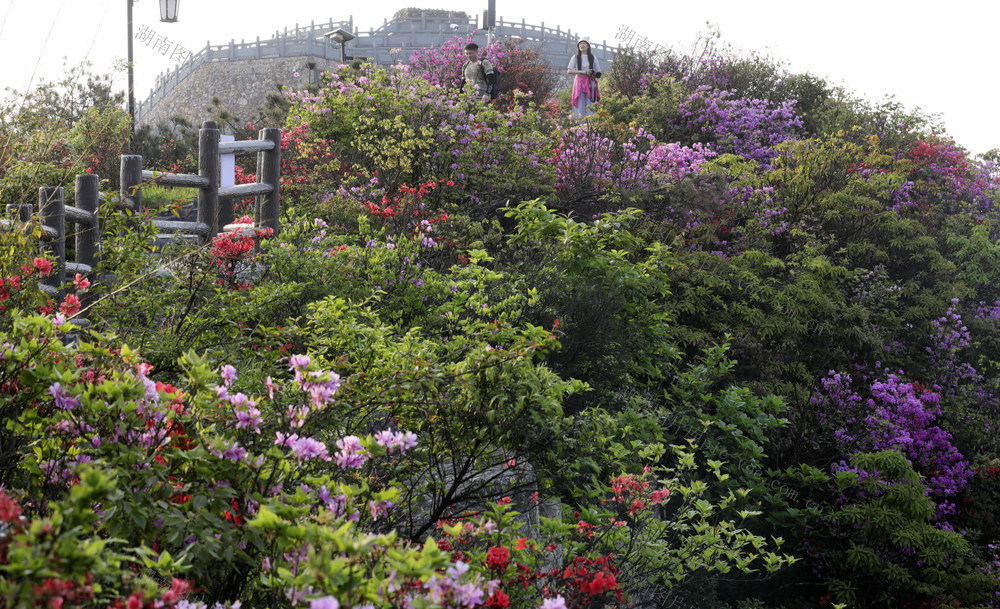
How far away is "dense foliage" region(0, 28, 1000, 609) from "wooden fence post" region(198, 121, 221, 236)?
1061mm

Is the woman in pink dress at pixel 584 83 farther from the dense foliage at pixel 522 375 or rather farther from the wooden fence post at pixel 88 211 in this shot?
the wooden fence post at pixel 88 211

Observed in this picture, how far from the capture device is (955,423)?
8336 mm

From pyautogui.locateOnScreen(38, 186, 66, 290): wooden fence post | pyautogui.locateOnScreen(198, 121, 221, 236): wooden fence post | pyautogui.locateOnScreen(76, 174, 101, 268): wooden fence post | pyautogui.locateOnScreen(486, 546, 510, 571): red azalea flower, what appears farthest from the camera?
pyautogui.locateOnScreen(198, 121, 221, 236): wooden fence post

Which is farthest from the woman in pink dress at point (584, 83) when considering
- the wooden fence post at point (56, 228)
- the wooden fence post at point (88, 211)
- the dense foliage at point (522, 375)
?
the wooden fence post at point (56, 228)

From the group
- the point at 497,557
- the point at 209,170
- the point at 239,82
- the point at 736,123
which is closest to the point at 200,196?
the point at 209,170

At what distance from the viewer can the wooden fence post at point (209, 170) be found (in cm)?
691

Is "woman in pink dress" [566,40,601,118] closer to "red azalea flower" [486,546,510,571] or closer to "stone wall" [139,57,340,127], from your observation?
"red azalea flower" [486,546,510,571]

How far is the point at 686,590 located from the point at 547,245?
2.93m

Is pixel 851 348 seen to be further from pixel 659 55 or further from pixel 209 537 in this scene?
pixel 659 55

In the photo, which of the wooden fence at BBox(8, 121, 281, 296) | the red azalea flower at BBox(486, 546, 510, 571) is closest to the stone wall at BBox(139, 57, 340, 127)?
the wooden fence at BBox(8, 121, 281, 296)

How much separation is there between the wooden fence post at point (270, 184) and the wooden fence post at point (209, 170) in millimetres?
461

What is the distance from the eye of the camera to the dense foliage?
6.76 ft

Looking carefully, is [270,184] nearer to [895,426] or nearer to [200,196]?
[200,196]

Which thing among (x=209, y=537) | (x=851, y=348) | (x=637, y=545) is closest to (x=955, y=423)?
(x=851, y=348)
